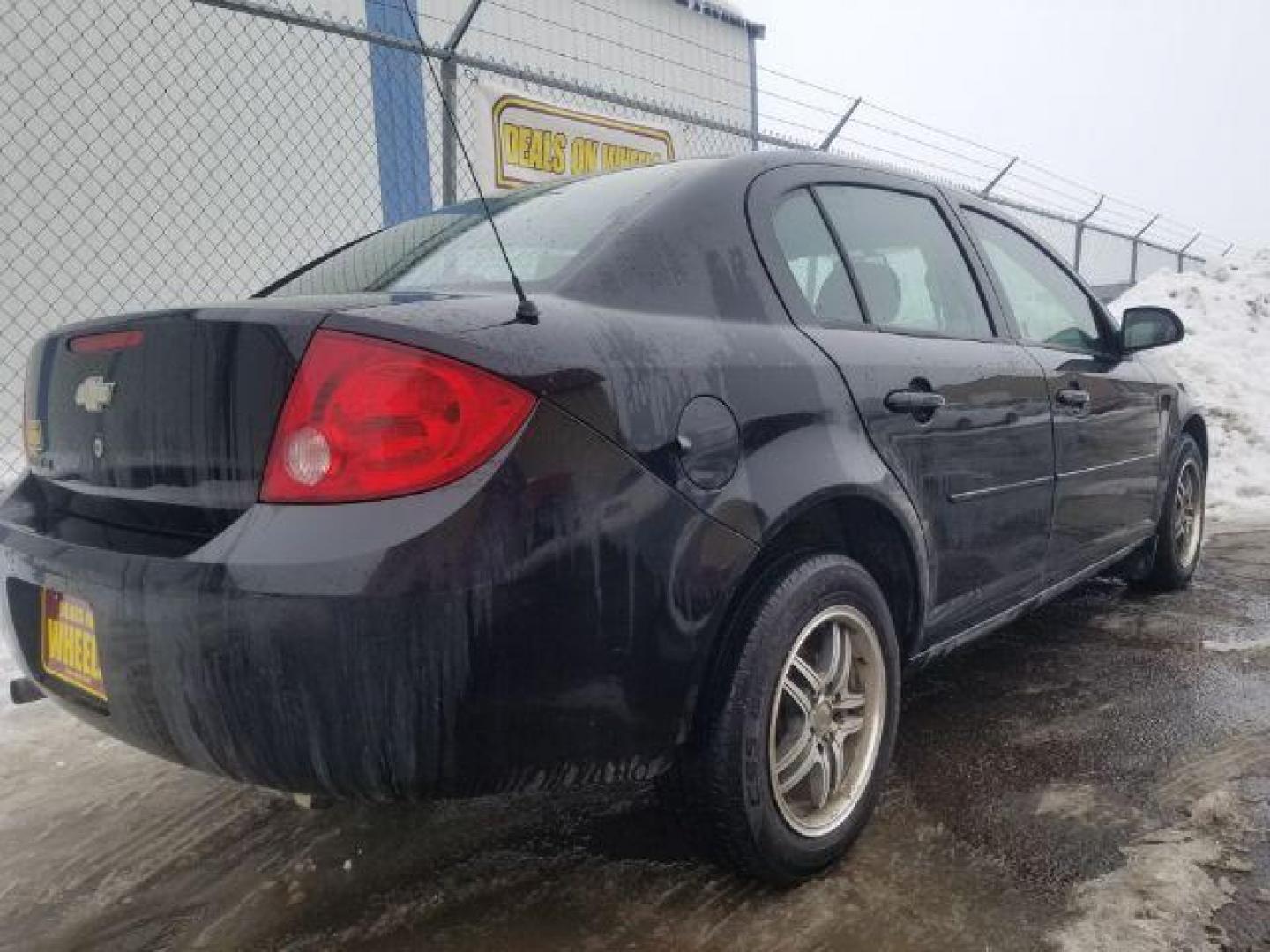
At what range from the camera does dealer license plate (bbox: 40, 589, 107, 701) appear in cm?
163

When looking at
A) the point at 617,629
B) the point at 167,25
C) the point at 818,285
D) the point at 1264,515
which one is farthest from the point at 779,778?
the point at 167,25

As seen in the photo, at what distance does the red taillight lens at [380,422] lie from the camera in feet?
4.69

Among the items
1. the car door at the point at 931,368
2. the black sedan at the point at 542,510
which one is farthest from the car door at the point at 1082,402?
the black sedan at the point at 542,510

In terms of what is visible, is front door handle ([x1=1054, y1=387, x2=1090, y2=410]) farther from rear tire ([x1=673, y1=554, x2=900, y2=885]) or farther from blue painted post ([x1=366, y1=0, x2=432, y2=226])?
blue painted post ([x1=366, y1=0, x2=432, y2=226])

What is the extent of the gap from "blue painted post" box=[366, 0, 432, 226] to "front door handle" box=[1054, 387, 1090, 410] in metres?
6.44

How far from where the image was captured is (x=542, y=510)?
1.46 metres

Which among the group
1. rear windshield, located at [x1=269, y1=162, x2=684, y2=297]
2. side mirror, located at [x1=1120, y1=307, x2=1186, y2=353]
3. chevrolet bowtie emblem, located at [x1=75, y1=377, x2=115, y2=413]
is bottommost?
chevrolet bowtie emblem, located at [x1=75, y1=377, x2=115, y2=413]

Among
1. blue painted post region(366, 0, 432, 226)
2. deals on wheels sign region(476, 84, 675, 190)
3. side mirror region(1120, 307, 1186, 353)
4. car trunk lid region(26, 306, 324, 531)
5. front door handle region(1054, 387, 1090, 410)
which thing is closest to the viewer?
car trunk lid region(26, 306, 324, 531)

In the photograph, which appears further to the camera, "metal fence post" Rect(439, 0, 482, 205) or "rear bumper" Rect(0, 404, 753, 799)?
"metal fence post" Rect(439, 0, 482, 205)

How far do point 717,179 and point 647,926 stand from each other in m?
1.54

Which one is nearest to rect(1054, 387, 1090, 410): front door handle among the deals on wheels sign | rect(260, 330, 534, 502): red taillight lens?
rect(260, 330, 534, 502): red taillight lens

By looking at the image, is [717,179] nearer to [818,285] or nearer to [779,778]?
[818,285]

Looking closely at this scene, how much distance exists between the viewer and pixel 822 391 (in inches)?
77.7

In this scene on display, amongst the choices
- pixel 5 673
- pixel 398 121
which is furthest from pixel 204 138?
pixel 5 673
